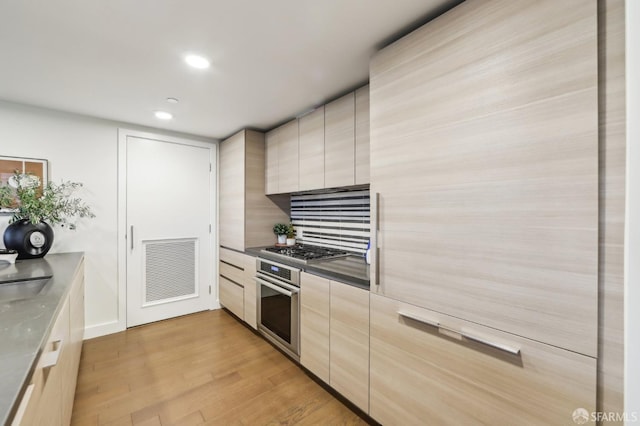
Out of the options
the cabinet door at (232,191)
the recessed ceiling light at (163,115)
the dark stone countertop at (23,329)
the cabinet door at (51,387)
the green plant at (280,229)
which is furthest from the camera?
the green plant at (280,229)

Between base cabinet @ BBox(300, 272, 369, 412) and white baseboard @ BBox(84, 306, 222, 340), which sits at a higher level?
base cabinet @ BBox(300, 272, 369, 412)

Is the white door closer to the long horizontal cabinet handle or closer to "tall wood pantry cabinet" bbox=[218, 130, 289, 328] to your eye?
"tall wood pantry cabinet" bbox=[218, 130, 289, 328]

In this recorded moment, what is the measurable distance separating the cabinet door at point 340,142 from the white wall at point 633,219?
1.46 meters

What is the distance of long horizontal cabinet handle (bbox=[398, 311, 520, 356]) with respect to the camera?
0.99m

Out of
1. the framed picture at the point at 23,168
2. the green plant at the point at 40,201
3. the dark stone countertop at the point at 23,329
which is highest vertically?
the framed picture at the point at 23,168

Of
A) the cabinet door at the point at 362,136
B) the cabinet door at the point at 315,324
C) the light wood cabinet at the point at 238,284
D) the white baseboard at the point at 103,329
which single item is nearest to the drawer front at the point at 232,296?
the light wood cabinet at the point at 238,284

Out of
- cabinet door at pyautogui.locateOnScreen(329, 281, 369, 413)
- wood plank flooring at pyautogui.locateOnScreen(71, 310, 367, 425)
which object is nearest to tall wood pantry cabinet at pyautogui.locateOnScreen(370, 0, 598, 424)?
cabinet door at pyautogui.locateOnScreen(329, 281, 369, 413)

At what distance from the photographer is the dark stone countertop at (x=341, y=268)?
1648 millimetres

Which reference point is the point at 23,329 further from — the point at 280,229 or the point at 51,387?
the point at 280,229

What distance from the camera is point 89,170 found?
2721 millimetres

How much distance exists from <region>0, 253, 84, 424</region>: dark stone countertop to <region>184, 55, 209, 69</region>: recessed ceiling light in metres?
1.45

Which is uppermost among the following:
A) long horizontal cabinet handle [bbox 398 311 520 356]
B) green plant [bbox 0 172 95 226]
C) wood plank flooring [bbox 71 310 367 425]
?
green plant [bbox 0 172 95 226]

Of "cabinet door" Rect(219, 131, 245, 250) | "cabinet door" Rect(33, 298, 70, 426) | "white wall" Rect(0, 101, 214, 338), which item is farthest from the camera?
"cabinet door" Rect(219, 131, 245, 250)

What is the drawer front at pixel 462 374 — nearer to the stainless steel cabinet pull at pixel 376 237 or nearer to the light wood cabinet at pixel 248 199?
the stainless steel cabinet pull at pixel 376 237
